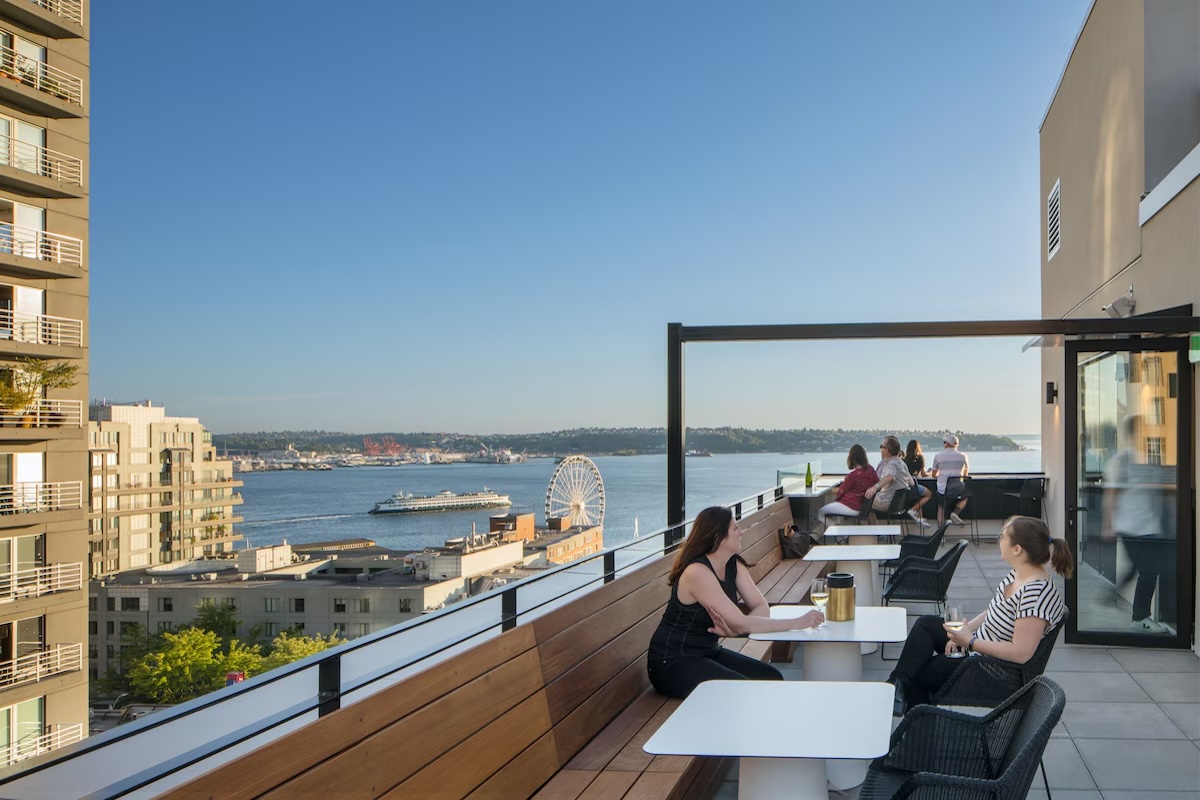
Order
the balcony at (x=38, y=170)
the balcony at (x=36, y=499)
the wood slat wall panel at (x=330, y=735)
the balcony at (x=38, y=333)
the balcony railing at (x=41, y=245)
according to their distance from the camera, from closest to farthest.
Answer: the wood slat wall panel at (x=330, y=735), the balcony at (x=38, y=170), the balcony at (x=38, y=333), the balcony railing at (x=41, y=245), the balcony at (x=36, y=499)

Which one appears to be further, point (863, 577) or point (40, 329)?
point (40, 329)

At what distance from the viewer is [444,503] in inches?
3605

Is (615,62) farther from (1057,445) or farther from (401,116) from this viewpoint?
(1057,445)

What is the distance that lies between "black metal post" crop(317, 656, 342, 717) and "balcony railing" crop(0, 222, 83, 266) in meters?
45.7

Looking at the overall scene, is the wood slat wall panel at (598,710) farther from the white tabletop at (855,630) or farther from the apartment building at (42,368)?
the apartment building at (42,368)

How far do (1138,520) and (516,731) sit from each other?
19.0ft

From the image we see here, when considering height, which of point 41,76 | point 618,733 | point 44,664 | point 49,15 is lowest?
point 44,664

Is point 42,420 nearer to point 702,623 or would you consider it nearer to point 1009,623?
point 702,623

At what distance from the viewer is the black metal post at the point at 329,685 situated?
2.10 metres

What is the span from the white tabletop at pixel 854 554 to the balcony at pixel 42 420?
4490cm

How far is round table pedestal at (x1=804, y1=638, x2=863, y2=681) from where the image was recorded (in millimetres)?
4488

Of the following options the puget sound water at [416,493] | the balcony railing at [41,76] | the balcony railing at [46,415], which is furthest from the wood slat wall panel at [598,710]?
the puget sound water at [416,493]

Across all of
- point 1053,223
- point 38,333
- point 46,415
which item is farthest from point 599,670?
point 46,415

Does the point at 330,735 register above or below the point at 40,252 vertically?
below
